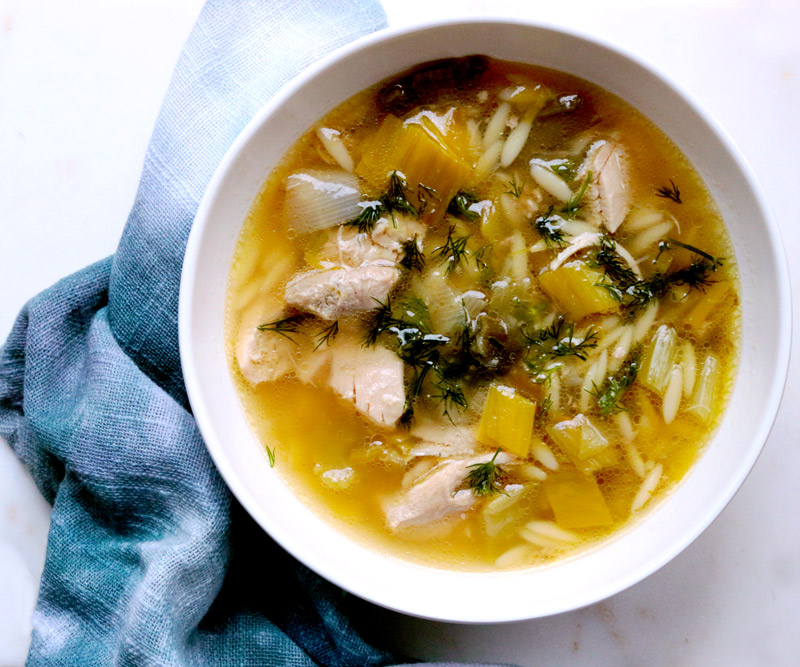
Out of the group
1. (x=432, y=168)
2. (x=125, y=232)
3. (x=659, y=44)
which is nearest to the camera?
(x=432, y=168)

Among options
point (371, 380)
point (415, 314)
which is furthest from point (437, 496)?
point (415, 314)

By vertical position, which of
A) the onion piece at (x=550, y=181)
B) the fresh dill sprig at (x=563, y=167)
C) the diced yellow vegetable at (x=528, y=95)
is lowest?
the onion piece at (x=550, y=181)

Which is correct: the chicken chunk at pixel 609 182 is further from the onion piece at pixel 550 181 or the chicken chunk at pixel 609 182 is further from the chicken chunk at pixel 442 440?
the chicken chunk at pixel 442 440

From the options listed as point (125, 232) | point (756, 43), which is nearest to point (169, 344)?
point (125, 232)

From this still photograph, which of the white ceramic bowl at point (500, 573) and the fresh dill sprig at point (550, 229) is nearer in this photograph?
the white ceramic bowl at point (500, 573)

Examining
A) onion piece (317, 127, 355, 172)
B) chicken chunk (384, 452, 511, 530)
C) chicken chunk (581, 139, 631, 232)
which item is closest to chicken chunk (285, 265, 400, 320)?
onion piece (317, 127, 355, 172)

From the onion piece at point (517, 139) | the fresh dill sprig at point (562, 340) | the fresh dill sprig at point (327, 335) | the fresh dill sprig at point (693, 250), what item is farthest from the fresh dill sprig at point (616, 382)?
the fresh dill sprig at point (327, 335)

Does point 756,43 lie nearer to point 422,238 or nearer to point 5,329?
point 422,238
